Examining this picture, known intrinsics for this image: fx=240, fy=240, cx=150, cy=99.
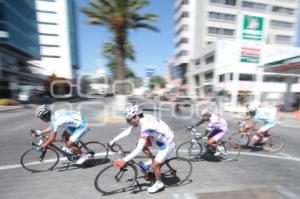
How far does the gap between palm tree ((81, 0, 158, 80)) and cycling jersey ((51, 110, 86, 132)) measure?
1233 cm

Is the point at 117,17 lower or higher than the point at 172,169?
higher

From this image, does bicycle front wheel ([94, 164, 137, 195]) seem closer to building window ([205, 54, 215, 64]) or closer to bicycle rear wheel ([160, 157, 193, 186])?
bicycle rear wheel ([160, 157, 193, 186])

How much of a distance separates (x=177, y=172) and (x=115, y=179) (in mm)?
1653

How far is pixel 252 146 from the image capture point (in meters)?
9.52

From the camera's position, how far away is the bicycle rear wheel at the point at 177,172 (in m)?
5.71

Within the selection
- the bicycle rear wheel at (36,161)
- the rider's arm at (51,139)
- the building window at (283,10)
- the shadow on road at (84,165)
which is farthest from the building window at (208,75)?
the rider's arm at (51,139)

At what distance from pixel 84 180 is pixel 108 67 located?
192ft

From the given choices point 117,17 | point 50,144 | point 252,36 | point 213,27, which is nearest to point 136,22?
point 117,17

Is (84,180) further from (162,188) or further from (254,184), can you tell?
(254,184)

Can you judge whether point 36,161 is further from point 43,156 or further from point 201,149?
point 201,149

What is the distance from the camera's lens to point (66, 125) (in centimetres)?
633

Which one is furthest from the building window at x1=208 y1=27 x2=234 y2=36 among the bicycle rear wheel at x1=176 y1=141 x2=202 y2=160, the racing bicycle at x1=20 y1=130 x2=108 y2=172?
the racing bicycle at x1=20 y1=130 x2=108 y2=172

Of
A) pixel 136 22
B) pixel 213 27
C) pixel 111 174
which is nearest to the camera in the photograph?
pixel 111 174

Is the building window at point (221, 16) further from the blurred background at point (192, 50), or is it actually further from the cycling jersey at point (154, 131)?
the cycling jersey at point (154, 131)
